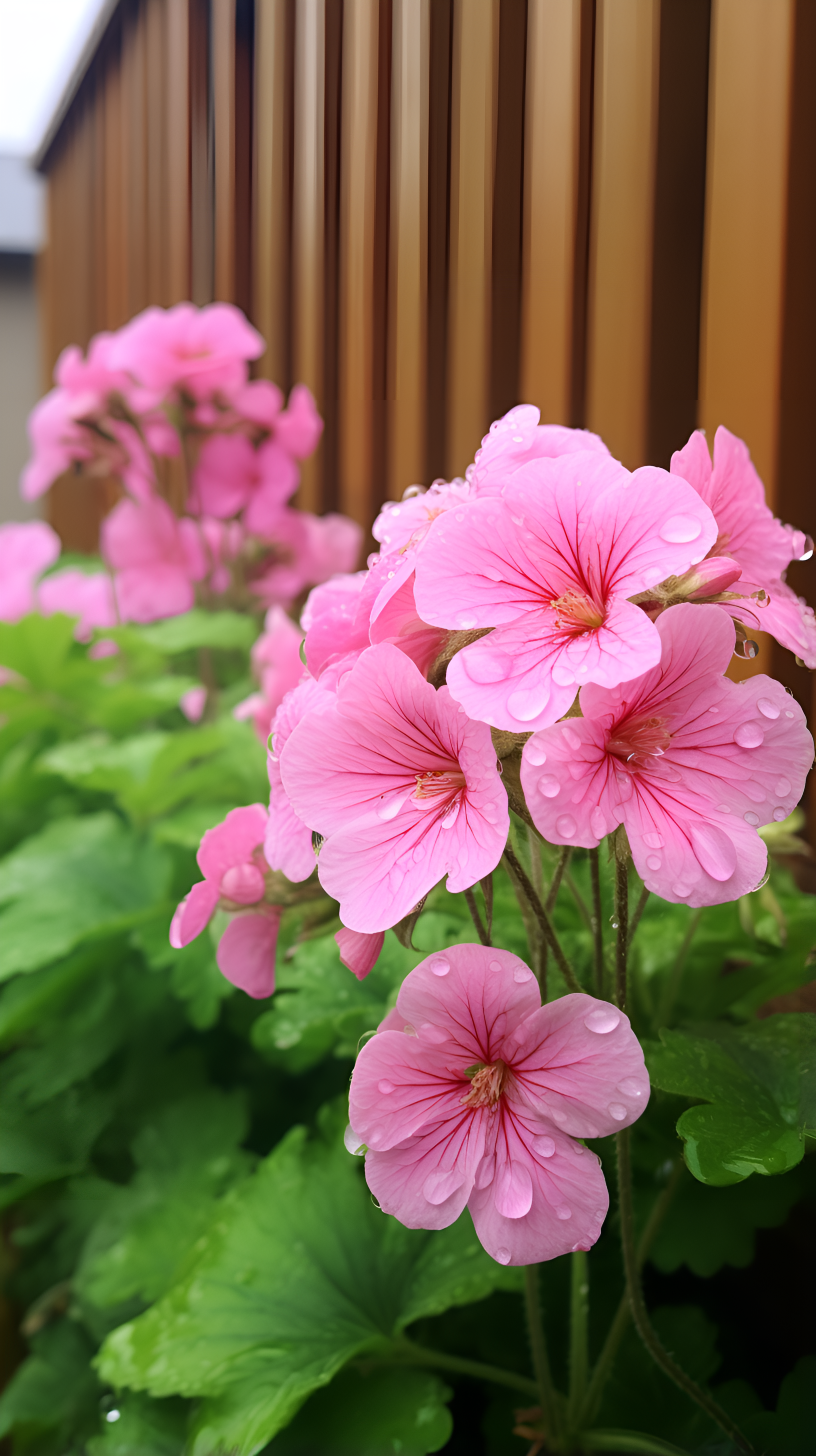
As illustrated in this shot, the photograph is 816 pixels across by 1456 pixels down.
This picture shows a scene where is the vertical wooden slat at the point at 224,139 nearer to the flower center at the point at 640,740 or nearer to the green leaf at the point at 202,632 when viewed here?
the green leaf at the point at 202,632

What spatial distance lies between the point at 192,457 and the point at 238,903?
914 millimetres

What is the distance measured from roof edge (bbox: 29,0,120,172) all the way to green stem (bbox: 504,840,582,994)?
337 centimetres

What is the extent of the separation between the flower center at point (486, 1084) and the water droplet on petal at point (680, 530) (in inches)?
7.5

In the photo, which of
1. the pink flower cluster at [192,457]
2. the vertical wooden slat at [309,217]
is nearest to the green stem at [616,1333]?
the pink flower cluster at [192,457]

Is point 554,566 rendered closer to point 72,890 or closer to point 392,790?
point 392,790

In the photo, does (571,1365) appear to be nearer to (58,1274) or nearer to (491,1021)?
(491,1021)

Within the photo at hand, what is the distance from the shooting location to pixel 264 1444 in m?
0.44

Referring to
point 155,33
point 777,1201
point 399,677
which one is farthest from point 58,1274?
point 155,33

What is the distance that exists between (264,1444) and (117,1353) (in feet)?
0.51

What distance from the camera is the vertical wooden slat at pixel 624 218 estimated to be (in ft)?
2.59

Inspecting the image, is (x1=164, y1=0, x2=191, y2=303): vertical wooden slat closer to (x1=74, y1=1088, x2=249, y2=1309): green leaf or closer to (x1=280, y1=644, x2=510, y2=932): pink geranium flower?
(x1=74, y1=1088, x2=249, y2=1309): green leaf

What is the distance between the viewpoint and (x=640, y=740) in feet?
1.13

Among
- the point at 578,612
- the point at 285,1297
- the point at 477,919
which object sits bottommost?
the point at 285,1297

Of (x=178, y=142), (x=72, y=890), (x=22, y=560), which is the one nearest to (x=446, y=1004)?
(x=72, y=890)
